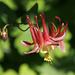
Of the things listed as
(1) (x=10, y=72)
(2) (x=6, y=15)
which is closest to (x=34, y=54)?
(1) (x=10, y=72)

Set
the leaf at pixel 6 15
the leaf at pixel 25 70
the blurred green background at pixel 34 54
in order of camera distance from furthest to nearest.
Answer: the leaf at pixel 25 70 → the blurred green background at pixel 34 54 → the leaf at pixel 6 15

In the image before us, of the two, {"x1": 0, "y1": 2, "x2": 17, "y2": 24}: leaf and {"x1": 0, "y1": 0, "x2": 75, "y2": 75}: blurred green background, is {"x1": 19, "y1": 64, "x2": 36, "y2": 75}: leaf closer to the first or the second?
{"x1": 0, "y1": 0, "x2": 75, "y2": 75}: blurred green background

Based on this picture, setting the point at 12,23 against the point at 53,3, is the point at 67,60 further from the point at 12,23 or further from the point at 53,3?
the point at 12,23

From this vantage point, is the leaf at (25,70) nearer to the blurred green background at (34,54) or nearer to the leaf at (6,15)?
the blurred green background at (34,54)

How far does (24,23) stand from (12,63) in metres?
1.82

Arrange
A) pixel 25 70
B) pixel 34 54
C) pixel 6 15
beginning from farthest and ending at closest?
pixel 34 54
pixel 25 70
pixel 6 15

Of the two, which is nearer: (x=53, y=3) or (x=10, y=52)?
(x=10, y=52)

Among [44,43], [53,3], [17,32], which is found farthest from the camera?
[53,3]

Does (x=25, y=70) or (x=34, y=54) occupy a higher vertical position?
(x=34, y=54)

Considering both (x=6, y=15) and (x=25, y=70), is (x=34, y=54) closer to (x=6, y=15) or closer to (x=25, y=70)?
(x=25, y=70)

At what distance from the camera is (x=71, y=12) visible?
171 inches

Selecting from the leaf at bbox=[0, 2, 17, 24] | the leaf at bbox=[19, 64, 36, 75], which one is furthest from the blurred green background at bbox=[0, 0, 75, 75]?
the leaf at bbox=[0, 2, 17, 24]

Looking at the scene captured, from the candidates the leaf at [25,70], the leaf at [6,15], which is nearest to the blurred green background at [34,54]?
the leaf at [25,70]

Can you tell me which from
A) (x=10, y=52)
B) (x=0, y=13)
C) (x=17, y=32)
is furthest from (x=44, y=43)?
(x=10, y=52)
